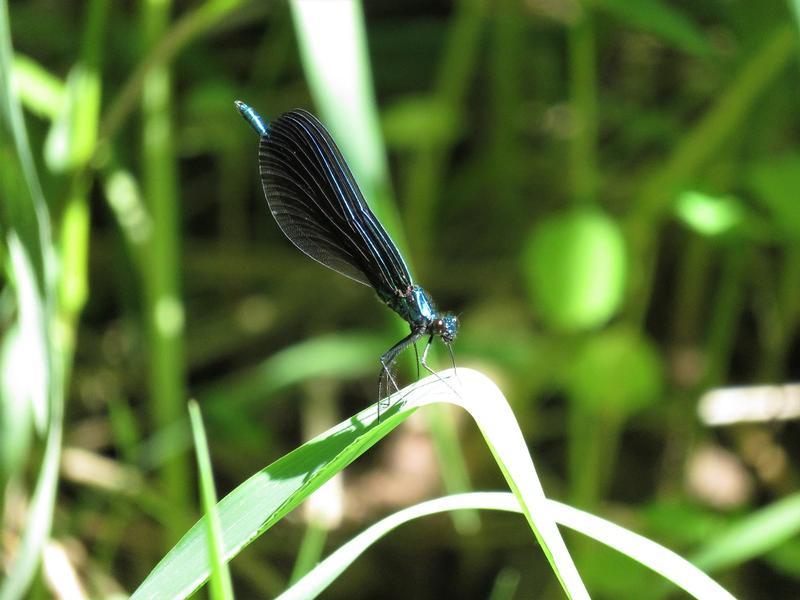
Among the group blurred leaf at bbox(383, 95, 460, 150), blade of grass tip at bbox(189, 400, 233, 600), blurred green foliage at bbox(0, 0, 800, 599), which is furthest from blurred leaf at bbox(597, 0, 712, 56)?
blade of grass tip at bbox(189, 400, 233, 600)

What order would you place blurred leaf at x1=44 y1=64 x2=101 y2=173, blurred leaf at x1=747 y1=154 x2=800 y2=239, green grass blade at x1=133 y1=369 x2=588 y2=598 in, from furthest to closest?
1. blurred leaf at x1=747 y1=154 x2=800 y2=239
2. blurred leaf at x1=44 y1=64 x2=101 y2=173
3. green grass blade at x1=133 y1=369 x2=588 y2=598

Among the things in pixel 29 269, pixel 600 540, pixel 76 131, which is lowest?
pixel 600 540

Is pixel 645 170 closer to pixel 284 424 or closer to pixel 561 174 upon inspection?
pixel 561 174

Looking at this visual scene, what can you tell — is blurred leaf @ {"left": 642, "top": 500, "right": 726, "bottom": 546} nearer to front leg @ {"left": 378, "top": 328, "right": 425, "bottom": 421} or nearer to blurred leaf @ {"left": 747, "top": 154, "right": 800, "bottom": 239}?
blurred leaf @ {"left": 747, "top": 154, "right": 800, "bottom": 239}

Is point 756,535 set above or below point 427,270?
below

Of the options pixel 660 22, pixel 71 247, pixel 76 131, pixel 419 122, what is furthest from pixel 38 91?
pixel 660 22

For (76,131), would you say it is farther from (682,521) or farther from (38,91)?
(682,521)

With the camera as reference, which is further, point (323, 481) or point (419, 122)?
point (419, 122)
